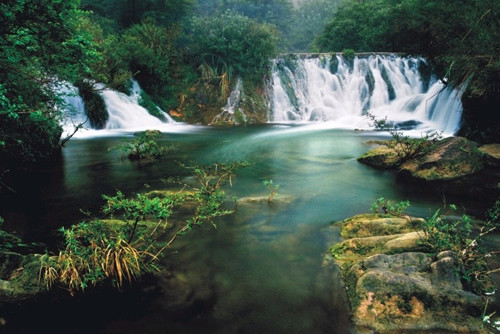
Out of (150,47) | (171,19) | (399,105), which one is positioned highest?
(171,19)

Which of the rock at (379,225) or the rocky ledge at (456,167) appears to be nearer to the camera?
the rock at (379,225)

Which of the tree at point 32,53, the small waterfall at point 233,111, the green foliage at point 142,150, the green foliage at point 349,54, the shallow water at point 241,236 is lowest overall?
the shallow water at point 241,236

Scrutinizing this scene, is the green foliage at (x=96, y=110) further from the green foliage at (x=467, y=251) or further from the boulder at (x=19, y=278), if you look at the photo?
the green foliage at (x=467, y=251)

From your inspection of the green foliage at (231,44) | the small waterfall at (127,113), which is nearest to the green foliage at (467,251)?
the small waterfall at (127,113)

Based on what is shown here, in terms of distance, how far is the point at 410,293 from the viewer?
3.04 meters

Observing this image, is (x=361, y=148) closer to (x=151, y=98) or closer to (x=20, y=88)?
(x=20, y=88)

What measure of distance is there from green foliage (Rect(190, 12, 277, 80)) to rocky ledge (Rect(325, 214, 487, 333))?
18.6m

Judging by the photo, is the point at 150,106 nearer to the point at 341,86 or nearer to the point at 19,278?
the point at 341,86

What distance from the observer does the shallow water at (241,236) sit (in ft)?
10.3

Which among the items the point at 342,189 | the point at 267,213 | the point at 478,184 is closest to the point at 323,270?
the point at 267,213

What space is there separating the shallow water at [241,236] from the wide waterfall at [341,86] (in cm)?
1013

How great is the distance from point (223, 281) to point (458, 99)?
46.2ft

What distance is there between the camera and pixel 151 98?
19109mm

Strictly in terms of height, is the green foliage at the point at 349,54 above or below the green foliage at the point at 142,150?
above
